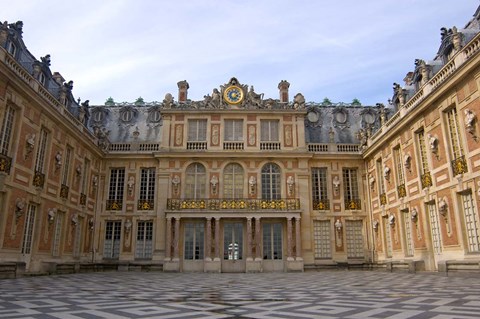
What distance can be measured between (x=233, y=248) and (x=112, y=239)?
771 cm

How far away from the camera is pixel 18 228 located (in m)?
15.6

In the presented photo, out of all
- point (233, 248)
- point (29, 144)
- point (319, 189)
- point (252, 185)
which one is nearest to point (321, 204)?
point (319, 189)

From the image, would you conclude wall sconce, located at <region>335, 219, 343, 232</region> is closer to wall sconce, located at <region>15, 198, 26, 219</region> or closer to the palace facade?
the palace facade

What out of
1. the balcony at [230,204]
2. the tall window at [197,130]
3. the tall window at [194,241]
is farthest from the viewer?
the tall window at [197,130]

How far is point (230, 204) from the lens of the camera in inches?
953

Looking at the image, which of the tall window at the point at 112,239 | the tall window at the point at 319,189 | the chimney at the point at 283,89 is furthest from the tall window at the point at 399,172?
the tall window at the point at 112,239

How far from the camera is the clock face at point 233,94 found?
26406 millimetres

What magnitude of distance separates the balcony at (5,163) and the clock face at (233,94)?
1452cm

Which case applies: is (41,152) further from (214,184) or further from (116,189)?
(214,184)

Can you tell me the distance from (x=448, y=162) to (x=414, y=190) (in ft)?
11.0

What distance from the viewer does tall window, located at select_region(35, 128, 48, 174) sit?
1745cm

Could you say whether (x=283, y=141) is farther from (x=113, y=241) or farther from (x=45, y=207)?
(x=45, y=207)

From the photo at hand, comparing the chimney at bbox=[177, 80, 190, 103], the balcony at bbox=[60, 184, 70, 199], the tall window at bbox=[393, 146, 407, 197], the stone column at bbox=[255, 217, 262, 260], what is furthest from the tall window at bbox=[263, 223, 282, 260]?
the balcony at bbox=[60, 184, 70, 199]

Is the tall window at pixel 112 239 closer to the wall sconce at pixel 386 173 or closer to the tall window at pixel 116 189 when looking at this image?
the tall window at pixel 116 189
